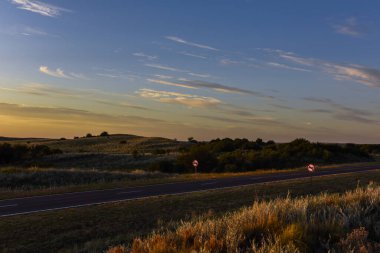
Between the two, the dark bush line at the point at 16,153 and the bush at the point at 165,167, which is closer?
the bush at the point at 165,167

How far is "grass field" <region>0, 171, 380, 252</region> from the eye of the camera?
1208 cm

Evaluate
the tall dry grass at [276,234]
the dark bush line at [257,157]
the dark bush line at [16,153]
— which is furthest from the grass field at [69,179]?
the dark bush line at [16,153]

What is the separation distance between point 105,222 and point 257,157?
154 ft

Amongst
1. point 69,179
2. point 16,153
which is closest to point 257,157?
point 69,179

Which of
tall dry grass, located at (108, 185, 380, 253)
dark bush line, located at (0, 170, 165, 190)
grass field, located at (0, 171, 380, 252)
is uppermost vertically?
tall dry grass, located at (108, 185, 380, 253)

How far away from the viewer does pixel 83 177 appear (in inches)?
1558

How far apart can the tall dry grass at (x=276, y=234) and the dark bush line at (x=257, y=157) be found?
44.5 m

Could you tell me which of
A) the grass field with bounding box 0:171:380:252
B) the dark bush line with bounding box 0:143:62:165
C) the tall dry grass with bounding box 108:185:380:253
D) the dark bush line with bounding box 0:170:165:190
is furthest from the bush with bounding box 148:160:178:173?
the tall dry grass with bounding box 108:185:380:253

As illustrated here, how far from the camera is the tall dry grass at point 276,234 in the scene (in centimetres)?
696

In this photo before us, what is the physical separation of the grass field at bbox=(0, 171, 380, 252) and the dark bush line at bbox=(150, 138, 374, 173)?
110 feet

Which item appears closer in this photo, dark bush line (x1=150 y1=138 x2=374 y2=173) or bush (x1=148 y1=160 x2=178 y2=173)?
bush (x1=148 y1=160 x2=178 y2=173)

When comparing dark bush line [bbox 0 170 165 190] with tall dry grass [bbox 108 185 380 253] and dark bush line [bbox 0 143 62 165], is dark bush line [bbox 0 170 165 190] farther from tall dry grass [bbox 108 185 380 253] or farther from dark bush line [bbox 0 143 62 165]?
dark bush line [bbox 0 143 62 165]

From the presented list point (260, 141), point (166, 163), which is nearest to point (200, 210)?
point (166, 163)

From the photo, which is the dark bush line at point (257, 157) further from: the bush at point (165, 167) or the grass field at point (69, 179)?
the grass field at point (69, 179)
